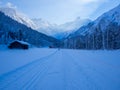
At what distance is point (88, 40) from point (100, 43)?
17.6 meters

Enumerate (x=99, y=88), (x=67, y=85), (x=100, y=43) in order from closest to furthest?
1. (x=99, y=88)
2. (x=67, y=85)
3. (x=100, y=43)

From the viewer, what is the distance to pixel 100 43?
6612 centimetres

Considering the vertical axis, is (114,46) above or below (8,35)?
below

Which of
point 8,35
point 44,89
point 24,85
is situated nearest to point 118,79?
point 44,89

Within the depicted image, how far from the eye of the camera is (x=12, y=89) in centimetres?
575

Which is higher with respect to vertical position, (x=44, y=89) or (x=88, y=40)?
(x=88, y=40)

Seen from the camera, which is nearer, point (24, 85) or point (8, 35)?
point (24, 85)

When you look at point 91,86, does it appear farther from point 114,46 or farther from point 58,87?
point 114,46

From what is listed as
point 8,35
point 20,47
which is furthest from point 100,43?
point 8,35

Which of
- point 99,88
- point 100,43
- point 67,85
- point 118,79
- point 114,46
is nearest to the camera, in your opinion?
point 99,88

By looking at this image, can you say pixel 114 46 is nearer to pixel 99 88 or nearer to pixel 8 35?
pixel 99 88

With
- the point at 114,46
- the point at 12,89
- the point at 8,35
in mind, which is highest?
the point at 8,35

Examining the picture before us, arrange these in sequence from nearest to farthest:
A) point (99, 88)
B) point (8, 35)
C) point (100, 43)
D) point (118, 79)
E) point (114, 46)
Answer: point (99, 88) → point (118, 79) → point (114, 46) → point (100, 43) → point (8, 35)

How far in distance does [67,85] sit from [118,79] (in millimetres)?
2396
